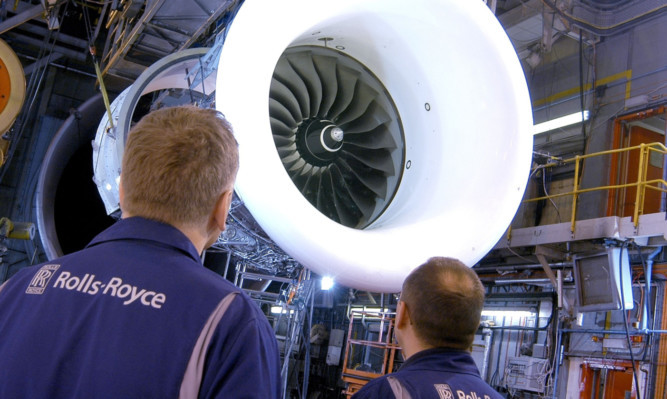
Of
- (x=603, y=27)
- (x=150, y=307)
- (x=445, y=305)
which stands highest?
(x=603, y=27)

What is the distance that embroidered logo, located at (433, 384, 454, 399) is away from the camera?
1.58 m

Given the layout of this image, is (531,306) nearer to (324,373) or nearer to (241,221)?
(324,373)

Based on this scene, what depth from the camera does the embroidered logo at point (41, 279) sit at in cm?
108

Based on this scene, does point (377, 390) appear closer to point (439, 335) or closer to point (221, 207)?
point (439, 335)

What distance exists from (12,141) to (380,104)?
388cm

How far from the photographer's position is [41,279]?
109 centimetres

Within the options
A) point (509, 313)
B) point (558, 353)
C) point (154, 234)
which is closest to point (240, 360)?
point (154, 234)

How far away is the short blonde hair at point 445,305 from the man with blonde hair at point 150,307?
0.74m

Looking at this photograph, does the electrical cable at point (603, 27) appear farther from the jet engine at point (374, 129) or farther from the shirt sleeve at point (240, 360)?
the shirt sleeve at point (240, 360)

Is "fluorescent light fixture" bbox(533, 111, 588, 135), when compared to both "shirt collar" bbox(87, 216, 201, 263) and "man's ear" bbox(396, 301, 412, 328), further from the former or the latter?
"shirt collar" bbox(87, 216, 201, 263)

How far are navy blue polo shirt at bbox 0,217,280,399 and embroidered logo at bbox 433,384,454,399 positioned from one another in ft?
2.13

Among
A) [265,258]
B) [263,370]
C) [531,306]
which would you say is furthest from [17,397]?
[531,306]

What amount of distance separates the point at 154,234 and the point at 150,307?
142 mm

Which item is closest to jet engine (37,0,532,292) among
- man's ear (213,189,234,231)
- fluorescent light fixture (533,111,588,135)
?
man's ear (213,189,234,231)
